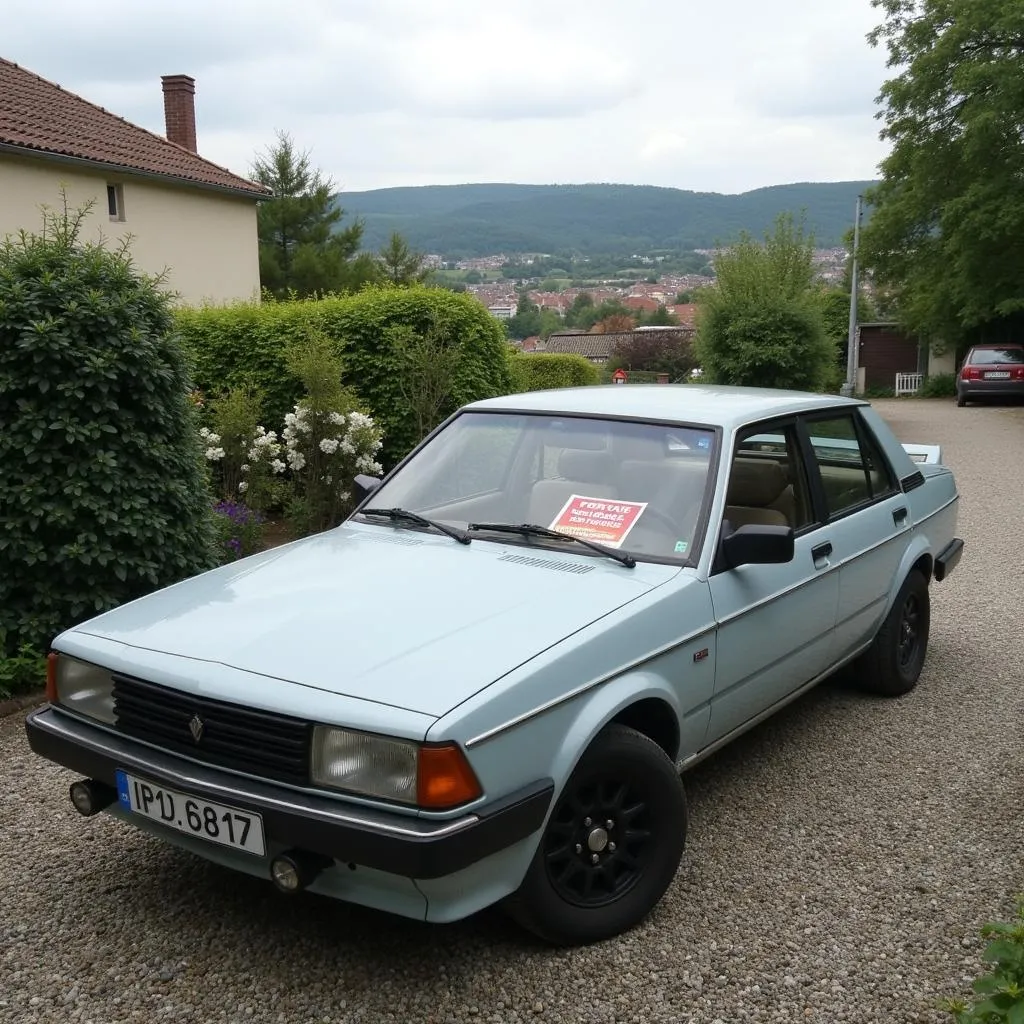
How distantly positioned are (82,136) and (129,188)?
136 cm

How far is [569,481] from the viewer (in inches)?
159

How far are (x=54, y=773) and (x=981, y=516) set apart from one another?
961 centimetres

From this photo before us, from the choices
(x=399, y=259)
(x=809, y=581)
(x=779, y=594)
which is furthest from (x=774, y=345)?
(x=399, y=259)

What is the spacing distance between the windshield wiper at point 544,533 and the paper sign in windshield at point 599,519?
0.04 m

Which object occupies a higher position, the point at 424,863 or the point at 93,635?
the point at 93,635

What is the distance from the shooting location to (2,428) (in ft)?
17.0

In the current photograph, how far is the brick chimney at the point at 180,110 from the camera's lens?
28.0m

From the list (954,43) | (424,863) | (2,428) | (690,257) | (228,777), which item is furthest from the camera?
(690,257)

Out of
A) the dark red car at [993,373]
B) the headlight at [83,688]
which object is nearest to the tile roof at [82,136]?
the headlight at [83,688]

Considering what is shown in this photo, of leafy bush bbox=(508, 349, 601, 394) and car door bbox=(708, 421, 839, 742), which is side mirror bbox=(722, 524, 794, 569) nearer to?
car door bbox=(708, 421, 839, 742)

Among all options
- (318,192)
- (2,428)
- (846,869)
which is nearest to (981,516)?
(846,869)

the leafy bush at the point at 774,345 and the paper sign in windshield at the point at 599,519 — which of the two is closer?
→ the paper sign in windshield at the point at 599,519

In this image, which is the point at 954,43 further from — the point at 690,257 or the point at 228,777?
the point at 690,257

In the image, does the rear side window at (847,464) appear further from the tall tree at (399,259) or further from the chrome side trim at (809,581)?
the tall tree at (399,259)
